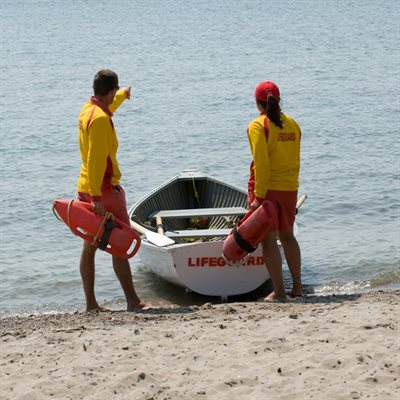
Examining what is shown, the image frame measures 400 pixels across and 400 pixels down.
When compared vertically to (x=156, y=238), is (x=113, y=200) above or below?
above

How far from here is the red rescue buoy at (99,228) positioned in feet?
27.1

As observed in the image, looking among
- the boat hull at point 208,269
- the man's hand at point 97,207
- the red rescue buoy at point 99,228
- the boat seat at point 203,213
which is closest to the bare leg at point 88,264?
the red rescue buoy at point 99,228

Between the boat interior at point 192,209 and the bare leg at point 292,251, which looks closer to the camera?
the bare leg at point 292,251

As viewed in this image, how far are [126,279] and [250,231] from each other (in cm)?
109

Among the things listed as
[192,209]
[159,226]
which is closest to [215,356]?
[159,226]

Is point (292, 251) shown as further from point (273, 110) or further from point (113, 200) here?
point (113, 200)

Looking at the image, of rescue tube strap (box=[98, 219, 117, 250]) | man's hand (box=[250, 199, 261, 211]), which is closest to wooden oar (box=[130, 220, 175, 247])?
man's hand (box=[250, 199, 261, 211])

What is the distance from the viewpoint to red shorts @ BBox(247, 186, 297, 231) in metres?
8.75

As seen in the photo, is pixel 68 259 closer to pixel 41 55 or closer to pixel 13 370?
pixel 13 370

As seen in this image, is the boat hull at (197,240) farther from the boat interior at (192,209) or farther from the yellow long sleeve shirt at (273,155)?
the yellow long sleeve shirt at (273,155)

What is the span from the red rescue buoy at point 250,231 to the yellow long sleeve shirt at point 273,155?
147 millimetres

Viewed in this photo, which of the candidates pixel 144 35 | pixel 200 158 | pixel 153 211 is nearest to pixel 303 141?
pixel 200 158

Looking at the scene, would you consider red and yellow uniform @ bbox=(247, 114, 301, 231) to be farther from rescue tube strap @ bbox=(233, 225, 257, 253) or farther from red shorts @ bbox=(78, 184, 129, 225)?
red shorts @ bbox=(78, 184, 129, 225)

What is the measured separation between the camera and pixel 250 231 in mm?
8719
